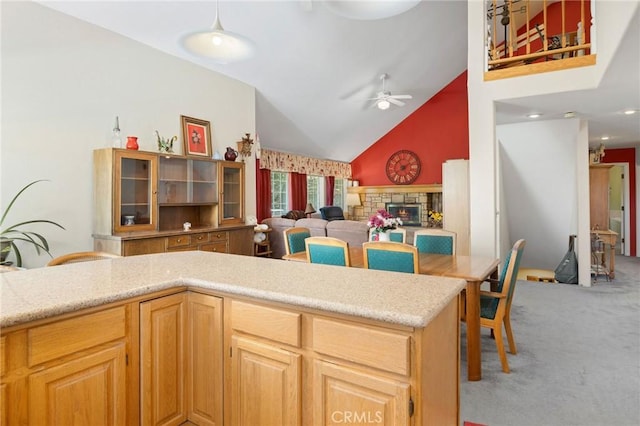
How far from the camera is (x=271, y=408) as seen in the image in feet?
4.39

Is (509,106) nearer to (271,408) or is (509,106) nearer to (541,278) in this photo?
(541,278)

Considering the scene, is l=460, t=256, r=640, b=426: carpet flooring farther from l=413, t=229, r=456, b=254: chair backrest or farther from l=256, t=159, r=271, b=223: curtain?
l=256, t=159, r=271, b=223: curtain

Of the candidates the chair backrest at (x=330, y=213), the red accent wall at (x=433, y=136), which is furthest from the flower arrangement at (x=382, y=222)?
the red accent wall at (x=433, y=136)

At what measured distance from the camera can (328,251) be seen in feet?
9.32

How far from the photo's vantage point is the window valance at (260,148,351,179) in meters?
7.28

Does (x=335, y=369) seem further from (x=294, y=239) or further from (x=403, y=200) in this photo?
(x=403, y=200)

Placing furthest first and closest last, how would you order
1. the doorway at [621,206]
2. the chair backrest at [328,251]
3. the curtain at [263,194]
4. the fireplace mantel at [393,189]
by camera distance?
1. the fireplace mantel at [393,189]
2. the doorway at [621,206]
3. the curtain at [263,194]
4. the chair backrest at [328,251]

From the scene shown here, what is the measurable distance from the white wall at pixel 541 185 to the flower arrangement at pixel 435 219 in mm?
2019

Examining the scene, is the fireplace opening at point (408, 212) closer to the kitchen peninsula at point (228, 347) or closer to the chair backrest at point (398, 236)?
the chair backrest at point (398, 236)

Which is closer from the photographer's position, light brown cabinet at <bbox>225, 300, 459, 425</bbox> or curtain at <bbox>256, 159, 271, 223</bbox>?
light brown cabinet at <bbox>225, 300, 459, 425</bbox>

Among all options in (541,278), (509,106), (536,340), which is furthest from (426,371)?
(541,278)

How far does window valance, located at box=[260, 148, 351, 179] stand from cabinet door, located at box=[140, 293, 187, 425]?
575 centimetres

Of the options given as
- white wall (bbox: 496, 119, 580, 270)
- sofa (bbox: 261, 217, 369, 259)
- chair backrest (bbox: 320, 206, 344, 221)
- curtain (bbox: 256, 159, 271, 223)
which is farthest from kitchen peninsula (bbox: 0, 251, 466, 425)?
chair backrest (bbox: 320, 206, 344, 221)

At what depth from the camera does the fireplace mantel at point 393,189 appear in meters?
8.57
